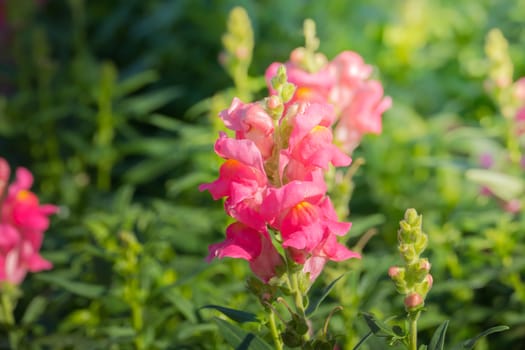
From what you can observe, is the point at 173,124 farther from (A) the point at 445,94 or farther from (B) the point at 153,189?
(A) the point at 445,94

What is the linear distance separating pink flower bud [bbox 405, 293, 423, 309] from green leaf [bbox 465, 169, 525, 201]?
1.20 metres

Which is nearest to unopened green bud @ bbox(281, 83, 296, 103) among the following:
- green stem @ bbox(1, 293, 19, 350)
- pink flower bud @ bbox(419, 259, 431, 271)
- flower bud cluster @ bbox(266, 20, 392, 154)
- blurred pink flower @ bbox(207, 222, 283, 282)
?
blurred pink flower @ bbox(207, 222, 283, 282)

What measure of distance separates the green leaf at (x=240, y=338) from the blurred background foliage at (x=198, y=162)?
0.55 feet

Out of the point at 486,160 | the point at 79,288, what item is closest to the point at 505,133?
the point at 486,160

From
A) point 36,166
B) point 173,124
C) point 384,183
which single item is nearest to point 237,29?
point 173,124

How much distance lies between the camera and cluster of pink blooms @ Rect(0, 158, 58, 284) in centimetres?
217

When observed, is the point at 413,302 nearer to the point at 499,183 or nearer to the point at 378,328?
the point at 378,328

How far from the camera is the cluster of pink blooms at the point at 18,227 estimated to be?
2.17 metres

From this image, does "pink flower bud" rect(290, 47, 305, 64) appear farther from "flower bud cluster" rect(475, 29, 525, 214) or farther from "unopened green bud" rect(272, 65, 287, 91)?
"flower bud cluster" rect(475, 29, 525, 214)

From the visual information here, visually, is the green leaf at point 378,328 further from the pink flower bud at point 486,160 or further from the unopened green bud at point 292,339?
the pink flower bud at point 486,160

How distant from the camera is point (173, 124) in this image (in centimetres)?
294

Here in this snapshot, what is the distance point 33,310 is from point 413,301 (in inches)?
45.9

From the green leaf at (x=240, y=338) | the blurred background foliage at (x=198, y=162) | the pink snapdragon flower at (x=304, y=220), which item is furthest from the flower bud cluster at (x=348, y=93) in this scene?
the green leaf at (x=240, y=338)

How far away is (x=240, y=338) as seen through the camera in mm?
1485
